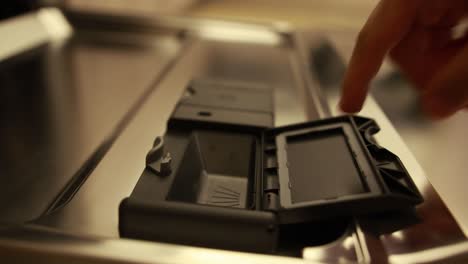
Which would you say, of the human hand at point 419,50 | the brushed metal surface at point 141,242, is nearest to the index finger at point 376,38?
the human hand at point 419,50

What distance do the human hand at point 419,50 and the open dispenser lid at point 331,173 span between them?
46 mm

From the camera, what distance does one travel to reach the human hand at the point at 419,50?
0.92 feet

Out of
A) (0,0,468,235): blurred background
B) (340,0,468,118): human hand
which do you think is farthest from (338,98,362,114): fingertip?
(0,0,468,235): blurred background

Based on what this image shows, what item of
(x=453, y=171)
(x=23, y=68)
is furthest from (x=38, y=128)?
(x=453, y=171)

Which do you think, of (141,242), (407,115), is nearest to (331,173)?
(141,242)

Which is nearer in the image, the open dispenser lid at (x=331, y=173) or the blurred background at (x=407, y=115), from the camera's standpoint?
the open dispenser lid at (x=331, y=173)

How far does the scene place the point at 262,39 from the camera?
3.01 feet

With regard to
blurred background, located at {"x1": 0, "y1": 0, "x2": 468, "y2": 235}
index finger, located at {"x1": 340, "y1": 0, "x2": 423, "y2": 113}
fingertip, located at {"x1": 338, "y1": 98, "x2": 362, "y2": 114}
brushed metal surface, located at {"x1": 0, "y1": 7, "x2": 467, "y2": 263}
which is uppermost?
blurred background, located at {"x1": 0, "y1": 0, "x2": 468, "y2": 235}

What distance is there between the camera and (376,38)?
1.14ft

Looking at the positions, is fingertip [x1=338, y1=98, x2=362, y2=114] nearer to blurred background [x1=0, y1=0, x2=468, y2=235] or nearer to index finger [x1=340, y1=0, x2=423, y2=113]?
index finger [x1=340, y1=0, x2=423, y2=113]

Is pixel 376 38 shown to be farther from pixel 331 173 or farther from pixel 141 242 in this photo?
pixel 141 242

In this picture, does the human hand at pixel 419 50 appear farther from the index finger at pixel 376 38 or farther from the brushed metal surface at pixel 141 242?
the brushed metal surface at pixel 141 242

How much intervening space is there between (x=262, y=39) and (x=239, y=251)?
659mm

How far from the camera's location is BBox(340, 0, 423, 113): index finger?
0.34 m
